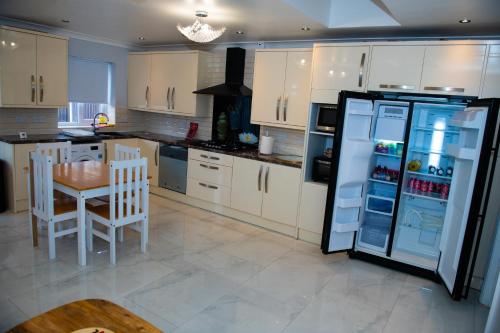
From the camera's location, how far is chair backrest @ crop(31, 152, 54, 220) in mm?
3125

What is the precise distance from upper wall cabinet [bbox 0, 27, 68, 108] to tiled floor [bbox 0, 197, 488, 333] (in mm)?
1613

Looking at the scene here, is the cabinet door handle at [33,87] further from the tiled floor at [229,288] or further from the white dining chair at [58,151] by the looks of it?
the tiled floor at [229,288]

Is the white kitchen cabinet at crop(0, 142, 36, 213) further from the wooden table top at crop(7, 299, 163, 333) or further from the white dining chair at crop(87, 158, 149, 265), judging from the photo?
the wooden table top at crop(7, 299, 163, 333)

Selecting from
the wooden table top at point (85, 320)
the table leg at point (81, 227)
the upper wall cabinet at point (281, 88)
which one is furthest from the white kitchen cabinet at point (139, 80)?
the wooden table top at point (85, 320)

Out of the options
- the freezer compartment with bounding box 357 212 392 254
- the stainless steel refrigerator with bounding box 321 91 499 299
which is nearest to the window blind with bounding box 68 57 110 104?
the stainless steel refrigerator with bounding box 321 91 499 299

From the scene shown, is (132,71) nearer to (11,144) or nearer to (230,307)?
(11,144)

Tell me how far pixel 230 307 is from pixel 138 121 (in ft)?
14.6

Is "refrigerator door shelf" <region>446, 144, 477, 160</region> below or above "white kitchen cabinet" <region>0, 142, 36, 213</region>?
above

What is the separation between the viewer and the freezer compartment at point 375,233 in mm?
3764

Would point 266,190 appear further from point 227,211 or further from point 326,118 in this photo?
point 326,118

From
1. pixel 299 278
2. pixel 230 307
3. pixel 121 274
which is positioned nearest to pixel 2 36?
pixel 121 274

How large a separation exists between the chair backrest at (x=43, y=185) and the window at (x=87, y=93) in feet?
7.78

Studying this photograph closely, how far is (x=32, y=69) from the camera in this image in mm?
4500

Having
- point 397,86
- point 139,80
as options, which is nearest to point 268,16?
point 397,86
